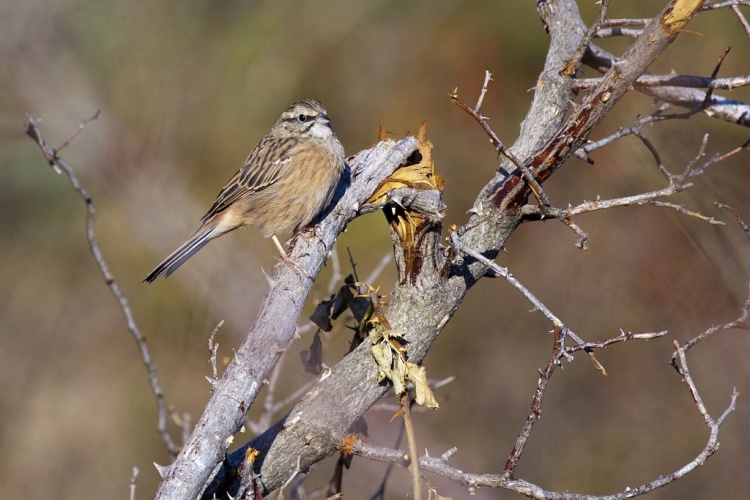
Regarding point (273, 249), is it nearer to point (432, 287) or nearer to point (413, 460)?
point (432, 287)

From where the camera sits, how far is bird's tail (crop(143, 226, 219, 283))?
4531 mm

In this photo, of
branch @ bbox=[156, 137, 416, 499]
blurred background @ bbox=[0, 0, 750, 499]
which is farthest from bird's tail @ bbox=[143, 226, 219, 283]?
blurred background @ bbox=[0, 0, 750, 499]

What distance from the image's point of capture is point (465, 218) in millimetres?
7262

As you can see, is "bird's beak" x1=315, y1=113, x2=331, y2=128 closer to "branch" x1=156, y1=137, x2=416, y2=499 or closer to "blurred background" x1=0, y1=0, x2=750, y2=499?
"branch" x1=156, y1=137, x2=416, y2=499

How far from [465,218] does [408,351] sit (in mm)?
3626

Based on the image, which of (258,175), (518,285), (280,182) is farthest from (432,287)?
(258,175)

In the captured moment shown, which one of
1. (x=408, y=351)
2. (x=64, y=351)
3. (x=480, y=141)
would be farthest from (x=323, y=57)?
(x=408, y=351)

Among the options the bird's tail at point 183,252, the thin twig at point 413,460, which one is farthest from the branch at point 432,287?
the bird's tail at point 183,252

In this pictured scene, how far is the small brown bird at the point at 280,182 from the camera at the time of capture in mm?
4480

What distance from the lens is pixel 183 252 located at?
4668 mm

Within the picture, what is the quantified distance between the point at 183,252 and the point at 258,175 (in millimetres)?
644

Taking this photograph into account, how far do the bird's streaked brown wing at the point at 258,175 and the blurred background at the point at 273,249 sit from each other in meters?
1.71

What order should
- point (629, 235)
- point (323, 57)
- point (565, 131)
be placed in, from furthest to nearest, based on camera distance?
point (323, 57)
point (629, 235)
point (565, 131)

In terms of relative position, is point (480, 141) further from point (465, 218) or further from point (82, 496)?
point (82, 496)
